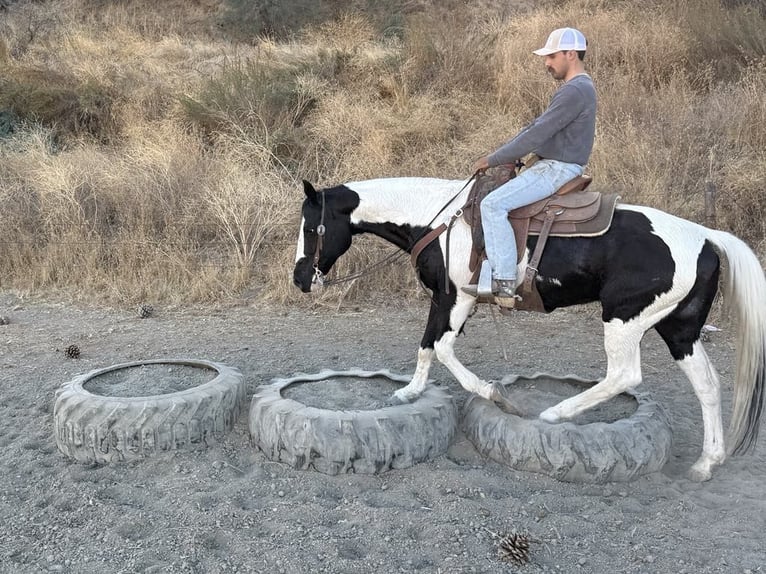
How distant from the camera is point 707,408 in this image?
3.89 m

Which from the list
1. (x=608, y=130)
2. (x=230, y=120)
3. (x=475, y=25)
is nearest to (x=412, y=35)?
(x=475, y=25)

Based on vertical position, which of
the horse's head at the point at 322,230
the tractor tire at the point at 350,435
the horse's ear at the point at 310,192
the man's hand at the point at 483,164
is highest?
the man's hand at the point at 483,164

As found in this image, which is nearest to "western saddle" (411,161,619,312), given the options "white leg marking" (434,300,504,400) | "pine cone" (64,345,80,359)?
"white leg marking" (434,300,504,400)

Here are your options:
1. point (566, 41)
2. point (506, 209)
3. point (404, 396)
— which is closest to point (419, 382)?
point (404, 396)

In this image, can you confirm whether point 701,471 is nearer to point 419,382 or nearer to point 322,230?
point 419,382

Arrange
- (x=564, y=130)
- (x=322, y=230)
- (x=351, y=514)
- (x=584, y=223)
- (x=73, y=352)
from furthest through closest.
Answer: (x=73, y=352), (x=322, y=230), (x=564, y=130), (x=584, y=223), (x=351, y=514)

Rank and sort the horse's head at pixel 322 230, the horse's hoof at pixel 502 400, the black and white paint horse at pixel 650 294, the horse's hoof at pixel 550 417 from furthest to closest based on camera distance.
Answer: the horse's head at pixel 322 230
the horse's hoof at pixel 502 400
the horse's hoof at pixel 550 417
the black and white paint horse at pixel 650 294

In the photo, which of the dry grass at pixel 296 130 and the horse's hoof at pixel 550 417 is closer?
the horse's hoof at pixel 550 417

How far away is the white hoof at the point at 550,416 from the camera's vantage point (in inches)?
155

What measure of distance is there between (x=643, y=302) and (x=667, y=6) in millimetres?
12763

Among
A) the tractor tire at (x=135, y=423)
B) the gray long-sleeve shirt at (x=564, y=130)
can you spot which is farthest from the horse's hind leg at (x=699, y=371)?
the tractor tire at (x=135, y=423)

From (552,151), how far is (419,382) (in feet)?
5.33

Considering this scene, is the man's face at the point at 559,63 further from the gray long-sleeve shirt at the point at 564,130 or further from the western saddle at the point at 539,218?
the western saddle at the point at 539,218

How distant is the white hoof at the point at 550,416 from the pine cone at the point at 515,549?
961 millimetres
